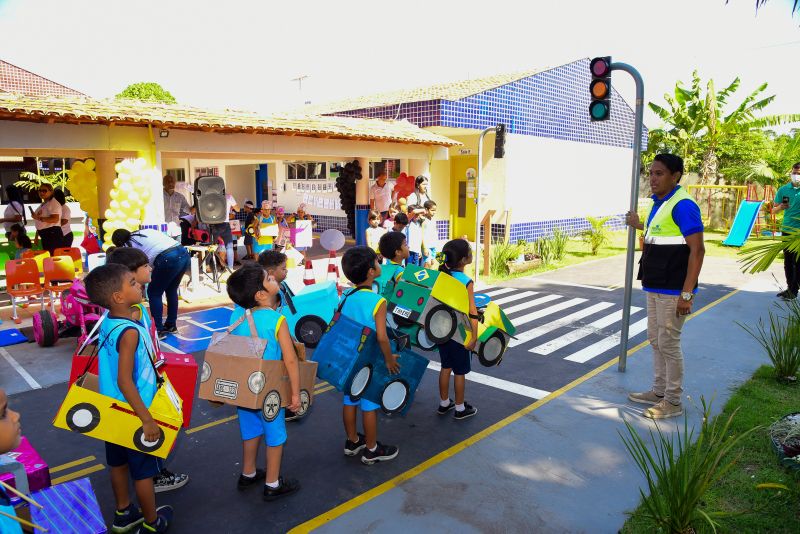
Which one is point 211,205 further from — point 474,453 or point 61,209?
point 474,453

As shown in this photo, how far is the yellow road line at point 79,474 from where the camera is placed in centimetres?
404

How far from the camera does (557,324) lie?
8484 mm

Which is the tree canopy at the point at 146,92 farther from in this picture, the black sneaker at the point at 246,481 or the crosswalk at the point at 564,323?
the black sneaker at the point at 246,481

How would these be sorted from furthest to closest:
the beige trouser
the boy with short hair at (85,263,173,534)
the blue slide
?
the blue slide < the beige trouser < the boy with short hair at (85,263,173,534)

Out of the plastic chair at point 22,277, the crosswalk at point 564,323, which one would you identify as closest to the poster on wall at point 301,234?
the crosswalk at point 564,323

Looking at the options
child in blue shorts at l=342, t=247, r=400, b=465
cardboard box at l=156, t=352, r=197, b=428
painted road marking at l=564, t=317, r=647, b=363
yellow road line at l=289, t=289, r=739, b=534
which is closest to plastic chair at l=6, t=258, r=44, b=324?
cardboard box at l=156, t=352, r=197, b=428

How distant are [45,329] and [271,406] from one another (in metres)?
5.07

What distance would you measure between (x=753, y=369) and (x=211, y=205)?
29.9ft

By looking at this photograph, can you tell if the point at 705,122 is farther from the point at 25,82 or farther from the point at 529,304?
the point at 25,82

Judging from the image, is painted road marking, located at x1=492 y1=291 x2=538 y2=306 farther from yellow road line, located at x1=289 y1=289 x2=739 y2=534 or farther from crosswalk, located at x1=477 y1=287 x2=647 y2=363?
yellow road line, located at x1=289 y1=289 x2=739 y2=534

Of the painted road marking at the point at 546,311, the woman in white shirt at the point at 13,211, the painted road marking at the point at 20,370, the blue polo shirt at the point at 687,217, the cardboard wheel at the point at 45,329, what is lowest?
the painted road marking at the point at 20,370

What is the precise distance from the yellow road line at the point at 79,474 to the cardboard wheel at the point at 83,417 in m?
1.42

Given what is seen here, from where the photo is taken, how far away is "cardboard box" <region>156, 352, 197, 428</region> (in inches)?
141

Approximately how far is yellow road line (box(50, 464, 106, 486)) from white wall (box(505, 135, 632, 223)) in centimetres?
1454
